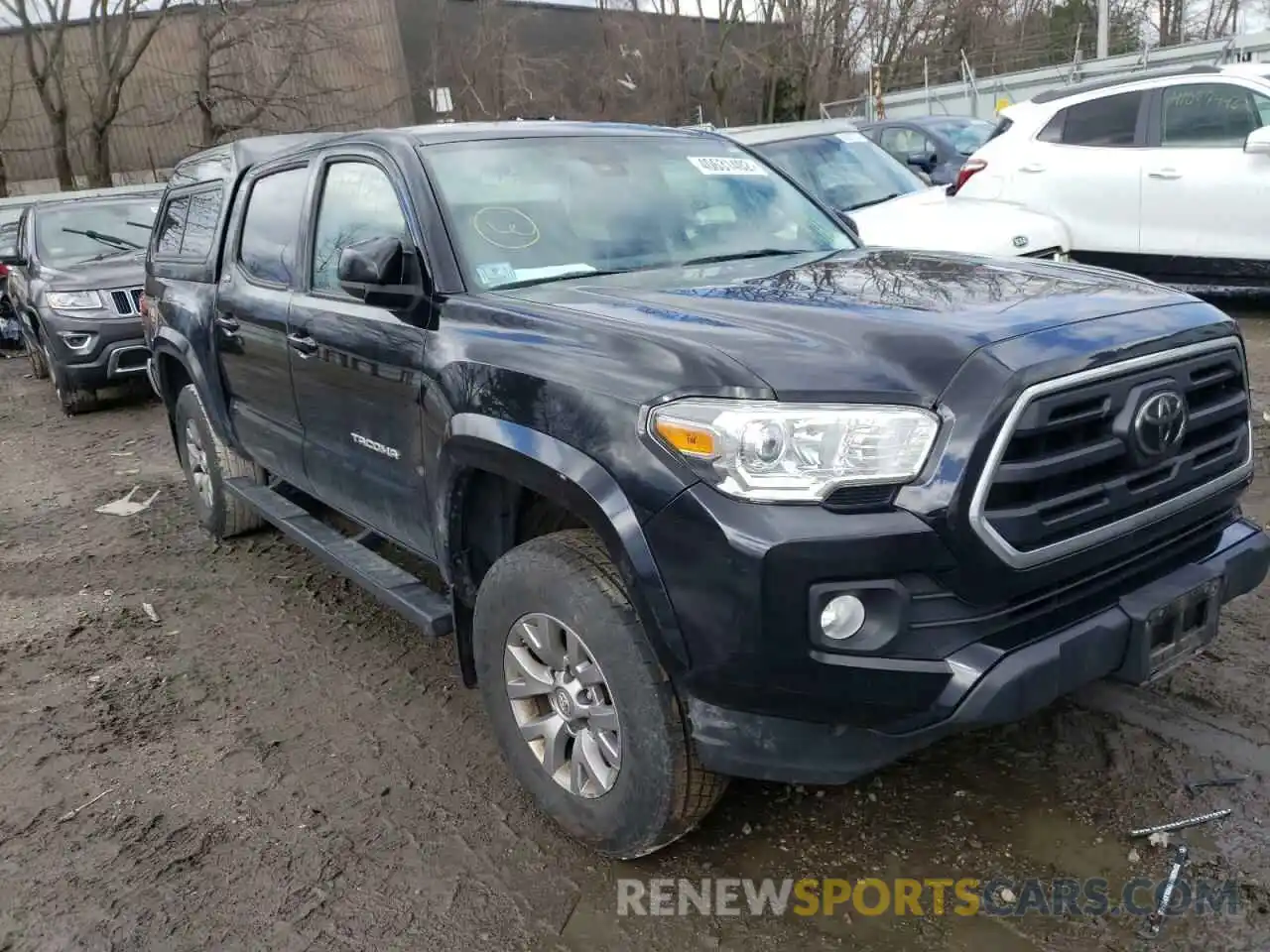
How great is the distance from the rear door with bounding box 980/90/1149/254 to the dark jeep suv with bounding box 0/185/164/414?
742 cm

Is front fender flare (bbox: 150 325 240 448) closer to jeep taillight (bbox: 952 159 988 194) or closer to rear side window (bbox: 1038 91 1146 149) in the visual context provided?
jeep taillight (bbox: 952 159 988 194)

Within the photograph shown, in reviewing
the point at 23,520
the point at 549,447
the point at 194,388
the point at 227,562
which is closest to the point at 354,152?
the point at 549,447

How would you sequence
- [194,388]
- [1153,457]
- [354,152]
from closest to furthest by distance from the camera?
[1153,457] → [354,152] → [194,388]

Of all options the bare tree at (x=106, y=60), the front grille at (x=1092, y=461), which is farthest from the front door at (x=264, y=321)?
the bare tree at (x=106, y=60)

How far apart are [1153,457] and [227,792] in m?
2.81

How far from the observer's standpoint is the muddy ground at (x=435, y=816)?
2.53 metres

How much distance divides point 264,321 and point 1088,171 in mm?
6666

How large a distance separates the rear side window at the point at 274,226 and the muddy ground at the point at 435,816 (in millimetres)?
1524

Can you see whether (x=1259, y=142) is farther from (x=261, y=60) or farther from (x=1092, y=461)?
(x=261, y=60)

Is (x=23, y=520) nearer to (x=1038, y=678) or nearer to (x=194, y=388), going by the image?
(x=194, y=388)

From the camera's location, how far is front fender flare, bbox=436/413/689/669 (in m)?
2.23

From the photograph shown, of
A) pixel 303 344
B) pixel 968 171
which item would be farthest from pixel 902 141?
pixel 303 344

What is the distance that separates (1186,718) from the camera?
10.1ft

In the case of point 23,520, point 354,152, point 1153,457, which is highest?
point 354,152
